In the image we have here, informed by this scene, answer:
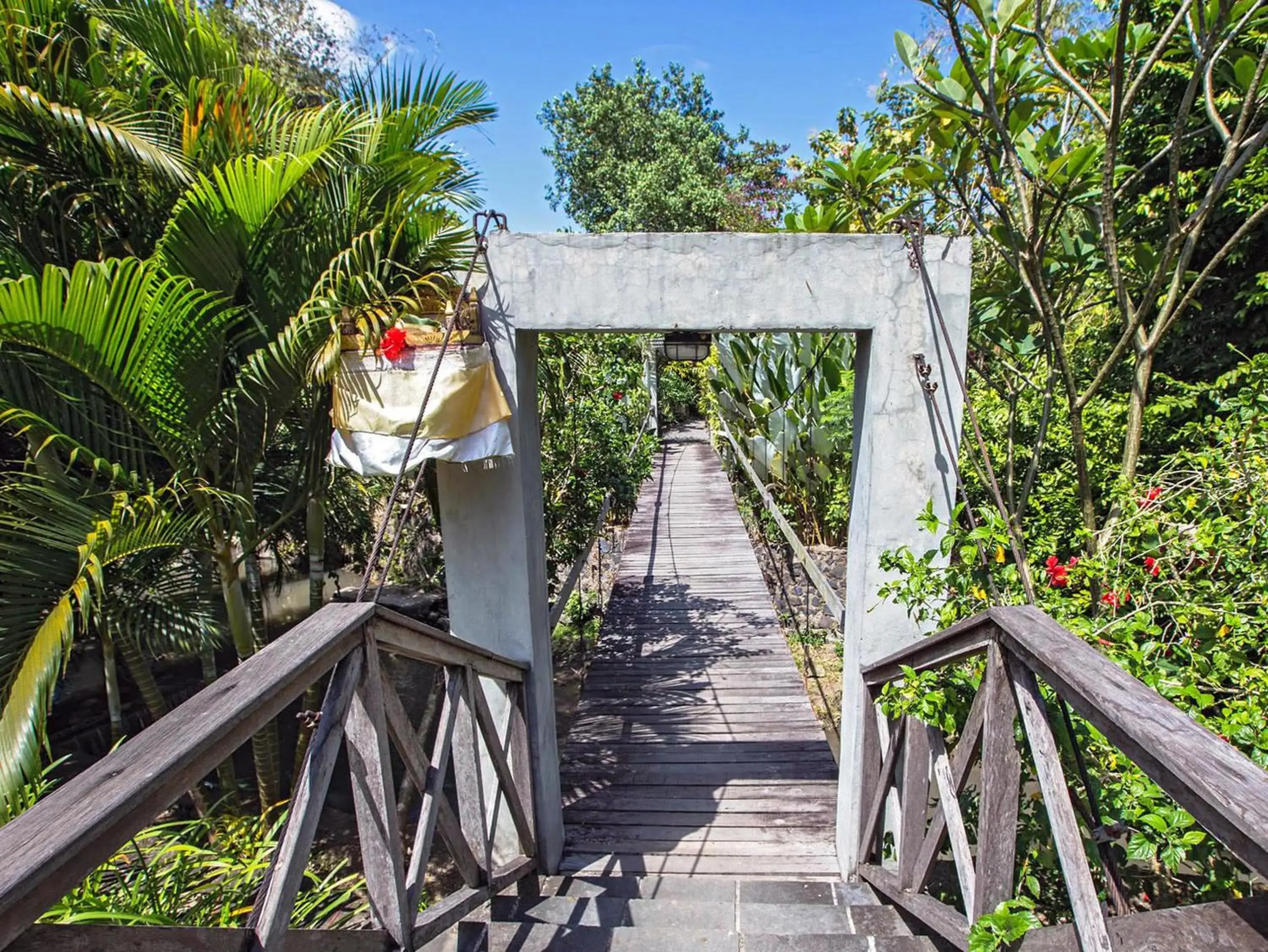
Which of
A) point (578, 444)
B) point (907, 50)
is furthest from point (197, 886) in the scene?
point (578, 444)

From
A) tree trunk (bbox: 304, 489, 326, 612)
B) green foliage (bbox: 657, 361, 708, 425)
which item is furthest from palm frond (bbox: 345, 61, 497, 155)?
green foliage (bbox: 657, 361, 708, 425)

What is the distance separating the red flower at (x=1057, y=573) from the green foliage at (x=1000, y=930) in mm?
1387

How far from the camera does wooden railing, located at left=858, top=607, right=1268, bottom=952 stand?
1.04 metres

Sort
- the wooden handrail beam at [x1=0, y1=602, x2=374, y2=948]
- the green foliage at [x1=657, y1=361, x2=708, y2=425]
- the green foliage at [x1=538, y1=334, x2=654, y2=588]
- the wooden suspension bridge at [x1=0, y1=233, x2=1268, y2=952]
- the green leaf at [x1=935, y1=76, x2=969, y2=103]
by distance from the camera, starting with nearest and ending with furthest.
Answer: the wooden handrail beam at [x1=0, y1=602, x2=374, y2=948] < the wooden suspension bridge at [x1=0, y1=233, x2=1268, y2=952] < the green leaf at [x1=935, y1=76, x2=969, y2=103] < the green foliage at [x1=538, y1=334, x2=654, y2=588] < the green foliage at [x1=657, y1=361, x2=708, y2=425]

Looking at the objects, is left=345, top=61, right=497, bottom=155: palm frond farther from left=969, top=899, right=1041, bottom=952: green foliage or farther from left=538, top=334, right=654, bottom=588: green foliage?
left=969, top=899, right=1041, bottom=952: green foliage

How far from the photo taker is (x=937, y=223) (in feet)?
17.9

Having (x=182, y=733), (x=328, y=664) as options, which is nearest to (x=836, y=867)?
(x=328, y=664)

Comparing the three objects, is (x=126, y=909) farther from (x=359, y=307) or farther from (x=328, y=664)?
(x=359, y=307)

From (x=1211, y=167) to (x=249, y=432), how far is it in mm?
5601

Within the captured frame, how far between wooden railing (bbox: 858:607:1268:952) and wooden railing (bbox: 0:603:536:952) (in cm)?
155

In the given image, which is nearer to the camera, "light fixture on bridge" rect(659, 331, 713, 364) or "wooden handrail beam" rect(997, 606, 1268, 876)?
"wooden handrail beam" rect(997, 606, 1268, 876)

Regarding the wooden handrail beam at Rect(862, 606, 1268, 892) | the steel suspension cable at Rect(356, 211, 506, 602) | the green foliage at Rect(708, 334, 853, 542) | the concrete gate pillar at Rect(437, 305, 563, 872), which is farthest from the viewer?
the green foliage at Rect(708, 334, 853, 542)

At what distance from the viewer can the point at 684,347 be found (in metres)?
6.54

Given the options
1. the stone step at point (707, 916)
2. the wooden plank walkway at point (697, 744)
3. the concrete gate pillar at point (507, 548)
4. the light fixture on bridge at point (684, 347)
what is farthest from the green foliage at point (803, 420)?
the stone step at point (707, 916)
